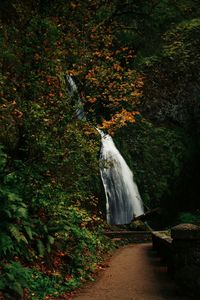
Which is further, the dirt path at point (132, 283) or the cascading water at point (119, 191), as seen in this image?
the cascading water at point (119, 191)

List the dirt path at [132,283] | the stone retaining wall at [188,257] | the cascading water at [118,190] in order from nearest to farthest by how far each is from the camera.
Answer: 1. the stone retaining wall at [188,257]
2. the dirt path at [132,283]
3. the cascading water at [118,190]

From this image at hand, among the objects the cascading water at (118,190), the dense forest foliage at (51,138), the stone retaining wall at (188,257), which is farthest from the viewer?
the cascading water at (118,190)

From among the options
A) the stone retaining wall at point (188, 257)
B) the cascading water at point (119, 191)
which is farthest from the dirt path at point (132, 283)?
the cascading water at point (119, 191)

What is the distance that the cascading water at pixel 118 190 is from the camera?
2255cm

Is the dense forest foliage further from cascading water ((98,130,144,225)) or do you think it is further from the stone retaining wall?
the stone retaining wall

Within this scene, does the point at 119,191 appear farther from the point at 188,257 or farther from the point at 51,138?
the point at 188,257

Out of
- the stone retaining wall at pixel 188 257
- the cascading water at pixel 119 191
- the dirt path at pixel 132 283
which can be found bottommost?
the dirt path at pixel 132 283

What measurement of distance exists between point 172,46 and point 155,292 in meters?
26.6

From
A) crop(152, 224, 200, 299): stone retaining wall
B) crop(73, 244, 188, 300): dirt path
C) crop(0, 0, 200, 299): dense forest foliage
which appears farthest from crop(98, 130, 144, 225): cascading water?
crop(152, 224, 200, 299): stone retaining wall

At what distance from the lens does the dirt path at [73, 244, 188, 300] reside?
316 inches

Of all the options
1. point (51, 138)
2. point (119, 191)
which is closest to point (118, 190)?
point (119, 191)

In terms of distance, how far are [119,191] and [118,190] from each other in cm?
10

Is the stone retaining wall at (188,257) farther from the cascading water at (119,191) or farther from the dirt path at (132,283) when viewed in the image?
the cascading water at (119,191)

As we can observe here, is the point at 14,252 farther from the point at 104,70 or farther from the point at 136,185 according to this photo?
the point at 136,185
